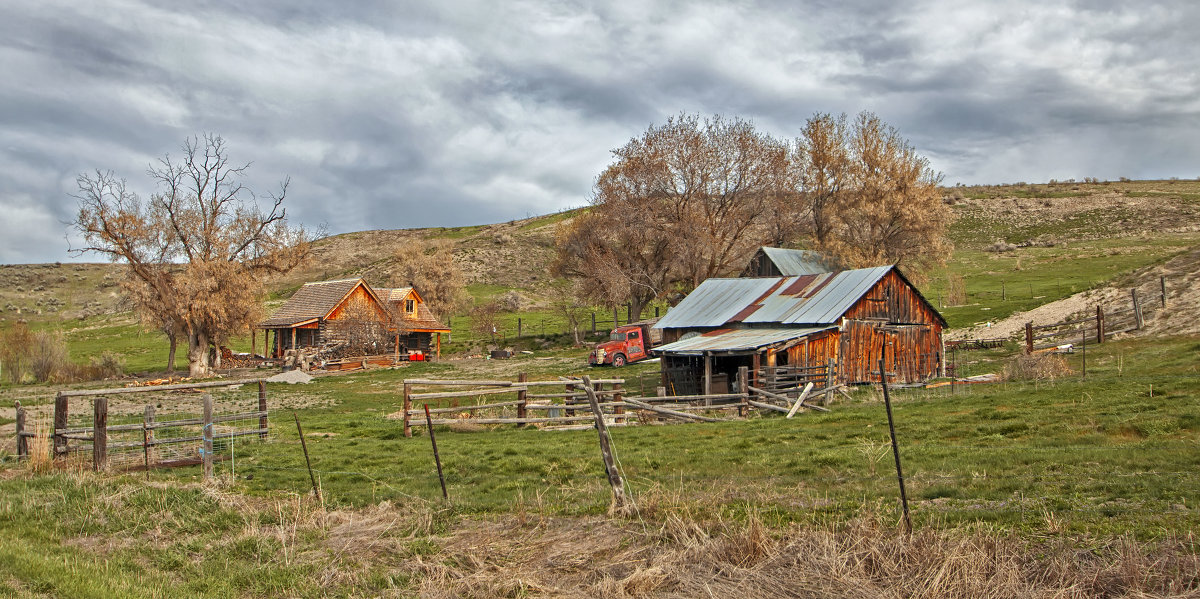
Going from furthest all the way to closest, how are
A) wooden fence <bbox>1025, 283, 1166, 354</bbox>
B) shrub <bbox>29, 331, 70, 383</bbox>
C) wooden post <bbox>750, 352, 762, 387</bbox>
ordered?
shrub <bbox>29, 331, 70, 383</bbox> < wooden fence <bbox>1025, 283, 1166, 354</bbox> < wooden post <bbox>750, 352, 762, 387</bbox>

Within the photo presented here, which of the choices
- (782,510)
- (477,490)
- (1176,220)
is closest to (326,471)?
(477,490)

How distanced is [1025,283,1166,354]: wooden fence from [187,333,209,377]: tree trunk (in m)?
42.1

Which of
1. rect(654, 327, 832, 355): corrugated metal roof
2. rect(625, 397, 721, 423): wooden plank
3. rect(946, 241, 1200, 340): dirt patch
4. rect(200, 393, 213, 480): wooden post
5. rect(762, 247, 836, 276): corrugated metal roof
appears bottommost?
rect(625, 397, 721, 423): wooden plank

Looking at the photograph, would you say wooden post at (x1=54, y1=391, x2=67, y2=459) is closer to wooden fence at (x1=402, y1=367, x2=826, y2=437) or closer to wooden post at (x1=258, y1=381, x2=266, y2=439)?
wooden post at (x1=258, y1=381, x2=266, y2=439)

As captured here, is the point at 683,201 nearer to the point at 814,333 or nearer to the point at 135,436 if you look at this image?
the point at 814,333

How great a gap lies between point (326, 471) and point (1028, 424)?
12982 millimetres

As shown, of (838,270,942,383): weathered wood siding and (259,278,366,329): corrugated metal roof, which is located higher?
(259,278,366,329): corrugated metal roof

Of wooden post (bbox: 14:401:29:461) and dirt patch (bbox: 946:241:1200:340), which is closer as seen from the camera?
wooden post (bbox: 14:401:29:461)

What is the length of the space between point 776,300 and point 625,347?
11544 mm

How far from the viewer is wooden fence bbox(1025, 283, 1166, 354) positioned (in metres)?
31.6

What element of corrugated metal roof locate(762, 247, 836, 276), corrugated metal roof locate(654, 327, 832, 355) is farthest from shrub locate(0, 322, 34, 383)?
corrugated metal roof locate(762, 247, 836, 276)

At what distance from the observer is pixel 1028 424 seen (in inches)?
599

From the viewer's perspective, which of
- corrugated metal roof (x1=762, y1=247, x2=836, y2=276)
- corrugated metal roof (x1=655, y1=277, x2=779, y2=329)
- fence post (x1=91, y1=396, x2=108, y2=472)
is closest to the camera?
fence post (x1=91, y1=396, x2=108, y2=472)

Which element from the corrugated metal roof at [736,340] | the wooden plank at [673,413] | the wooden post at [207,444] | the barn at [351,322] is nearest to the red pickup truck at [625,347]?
the corrugated metal roof at [736,340]
